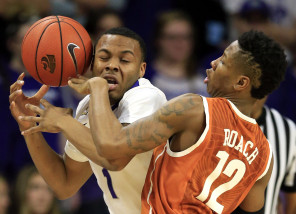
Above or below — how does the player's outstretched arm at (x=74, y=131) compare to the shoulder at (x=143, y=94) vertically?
below

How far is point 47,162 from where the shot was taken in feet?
13.0

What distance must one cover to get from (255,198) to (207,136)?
2.47ft

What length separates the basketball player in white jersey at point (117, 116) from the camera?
3.33 meters

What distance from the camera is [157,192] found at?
133 inches

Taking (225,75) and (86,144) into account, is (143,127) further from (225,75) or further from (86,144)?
(225,75)

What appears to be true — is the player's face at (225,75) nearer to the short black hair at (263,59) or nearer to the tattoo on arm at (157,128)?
the short black hair at (263,59)

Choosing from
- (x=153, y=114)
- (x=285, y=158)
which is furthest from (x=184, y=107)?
(x=285, y=158)

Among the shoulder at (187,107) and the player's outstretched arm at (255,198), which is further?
the player's outstretched arm at (255,198)

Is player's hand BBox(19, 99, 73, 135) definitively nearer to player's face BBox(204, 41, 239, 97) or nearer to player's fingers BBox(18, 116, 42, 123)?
player's fingers BBox(18, 116, 42, 123)

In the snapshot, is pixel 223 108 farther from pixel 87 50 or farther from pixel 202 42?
pixel 202 42

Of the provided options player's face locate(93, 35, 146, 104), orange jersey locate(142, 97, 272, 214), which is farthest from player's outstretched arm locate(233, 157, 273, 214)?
player's face locate(93, 35, 146, 104)

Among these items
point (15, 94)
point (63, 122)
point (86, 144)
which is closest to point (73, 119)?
point (63, 122)

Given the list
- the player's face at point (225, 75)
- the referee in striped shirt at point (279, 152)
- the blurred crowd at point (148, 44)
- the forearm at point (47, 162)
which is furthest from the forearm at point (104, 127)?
the blurred crowd at point (148, 44)

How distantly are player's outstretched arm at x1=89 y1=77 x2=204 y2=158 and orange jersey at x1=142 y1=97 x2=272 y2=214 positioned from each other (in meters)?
0.11
